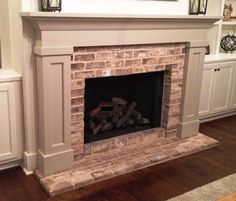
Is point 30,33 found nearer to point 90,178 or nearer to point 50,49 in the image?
point 50,49

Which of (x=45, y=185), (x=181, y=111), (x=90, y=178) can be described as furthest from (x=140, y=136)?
(x=45, y=185)

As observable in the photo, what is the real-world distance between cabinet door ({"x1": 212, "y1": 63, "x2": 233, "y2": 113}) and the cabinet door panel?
0.07 metres

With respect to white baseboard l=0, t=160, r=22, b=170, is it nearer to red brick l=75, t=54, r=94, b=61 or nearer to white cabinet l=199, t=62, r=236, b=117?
red brick l=75, t=54, r=94, b=61

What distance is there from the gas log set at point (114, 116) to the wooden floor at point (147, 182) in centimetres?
59

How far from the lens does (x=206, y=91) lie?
3.61 meters

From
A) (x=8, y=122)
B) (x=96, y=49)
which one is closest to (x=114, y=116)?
(x=96, y=49)

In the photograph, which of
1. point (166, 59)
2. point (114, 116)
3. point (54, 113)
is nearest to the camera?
point (54, 113)

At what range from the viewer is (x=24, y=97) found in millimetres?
2410

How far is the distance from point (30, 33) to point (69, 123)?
2.54 ft

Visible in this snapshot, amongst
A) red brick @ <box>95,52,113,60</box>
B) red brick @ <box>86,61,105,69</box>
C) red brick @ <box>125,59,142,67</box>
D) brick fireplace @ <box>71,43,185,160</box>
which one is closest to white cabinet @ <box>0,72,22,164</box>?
brick fireplace @ <box>71,43,185,160</box>

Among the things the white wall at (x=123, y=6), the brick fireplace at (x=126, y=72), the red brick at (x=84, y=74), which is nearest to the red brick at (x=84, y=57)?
the brick fireplace at (x=126, y=72)

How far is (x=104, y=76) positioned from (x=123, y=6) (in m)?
0.63

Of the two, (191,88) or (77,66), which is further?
(191,88)

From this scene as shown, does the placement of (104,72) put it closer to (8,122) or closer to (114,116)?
(114,116)
